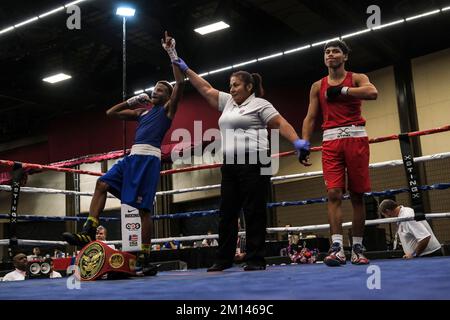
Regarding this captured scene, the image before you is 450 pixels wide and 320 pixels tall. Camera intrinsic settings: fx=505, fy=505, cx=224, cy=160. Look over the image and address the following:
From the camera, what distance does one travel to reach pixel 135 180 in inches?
107

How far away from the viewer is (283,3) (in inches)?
286

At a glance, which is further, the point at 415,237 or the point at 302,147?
the point at 415,237

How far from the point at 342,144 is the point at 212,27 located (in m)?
5.64

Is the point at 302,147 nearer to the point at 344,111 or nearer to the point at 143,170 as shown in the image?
the point at 344,111

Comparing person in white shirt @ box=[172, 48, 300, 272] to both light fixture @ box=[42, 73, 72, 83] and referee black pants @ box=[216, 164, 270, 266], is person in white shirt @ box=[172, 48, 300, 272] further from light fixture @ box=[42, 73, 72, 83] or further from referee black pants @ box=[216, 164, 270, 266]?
light fixture @ box=[42, 73, 72, 83]

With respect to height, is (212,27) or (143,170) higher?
(212,27)

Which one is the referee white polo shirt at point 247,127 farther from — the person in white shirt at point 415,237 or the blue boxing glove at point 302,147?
the person in white shirt at point 415,237

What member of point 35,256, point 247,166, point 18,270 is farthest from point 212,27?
point 247,166

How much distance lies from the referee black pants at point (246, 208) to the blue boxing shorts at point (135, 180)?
40 cm

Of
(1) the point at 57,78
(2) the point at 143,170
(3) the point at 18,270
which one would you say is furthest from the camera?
(1) the point at 57,78

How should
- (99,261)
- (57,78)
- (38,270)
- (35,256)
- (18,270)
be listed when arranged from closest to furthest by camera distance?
1. (99,261)
2. (38,270)
3. (18,270)
4. (35,256)
5. (57,78)

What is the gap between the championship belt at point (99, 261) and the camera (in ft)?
7.83

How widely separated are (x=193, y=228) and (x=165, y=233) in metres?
0.77
